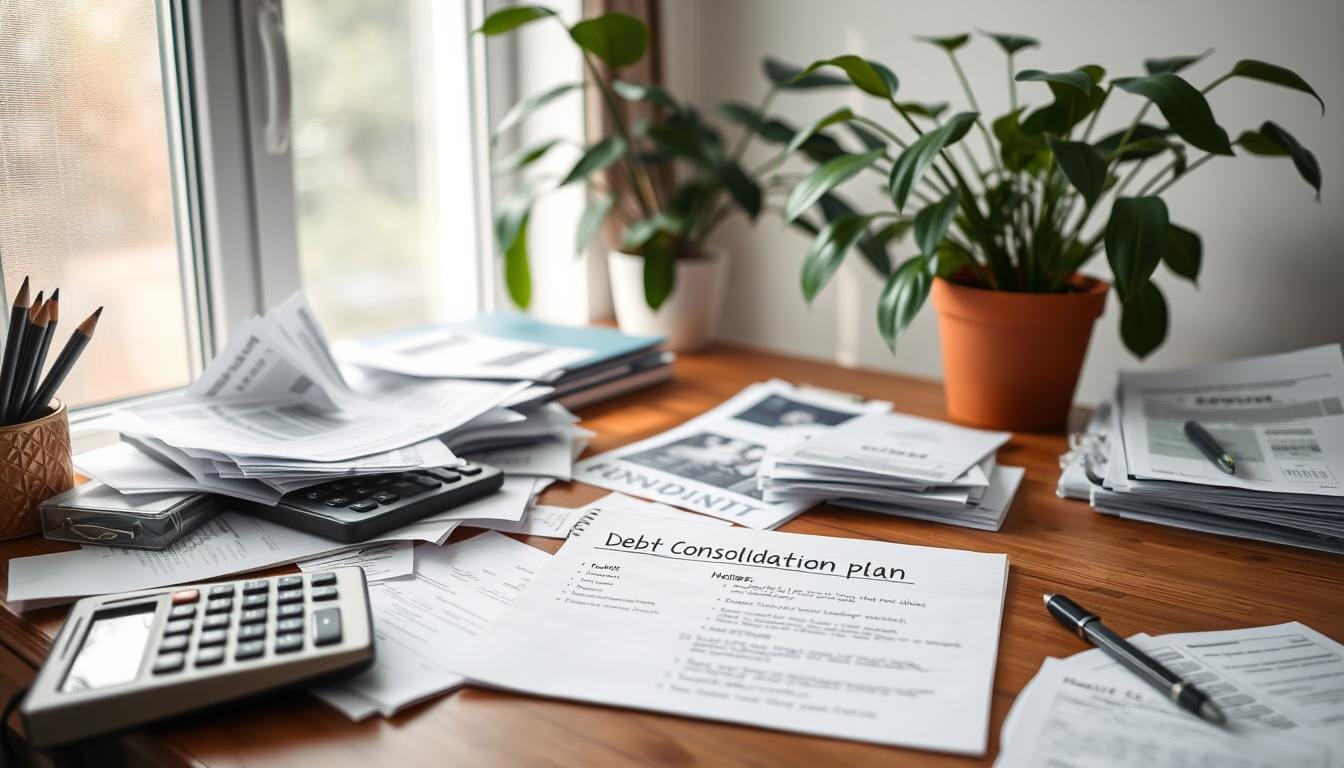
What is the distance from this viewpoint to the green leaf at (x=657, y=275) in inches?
51.9

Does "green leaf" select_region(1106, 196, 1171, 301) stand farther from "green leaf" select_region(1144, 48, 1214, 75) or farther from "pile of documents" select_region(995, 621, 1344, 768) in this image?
"pile of documents" select_region(995, 621, 1344, 768)

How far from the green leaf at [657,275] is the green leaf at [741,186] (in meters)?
0.12

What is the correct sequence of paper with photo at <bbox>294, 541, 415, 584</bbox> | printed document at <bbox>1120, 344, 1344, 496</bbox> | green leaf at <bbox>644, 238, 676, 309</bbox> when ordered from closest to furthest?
1. paper with photo at <bbox>294, 541, 415, 584</bbox>
2. printed document at <bbox>1120, 344, 1344, 496</bbox>
3. green leaf at <bbox>644, 238, 676, 309</bbox>

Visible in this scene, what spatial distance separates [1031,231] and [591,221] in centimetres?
56

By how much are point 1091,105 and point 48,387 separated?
927 mm

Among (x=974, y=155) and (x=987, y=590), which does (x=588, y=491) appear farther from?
(x=974, y=155)

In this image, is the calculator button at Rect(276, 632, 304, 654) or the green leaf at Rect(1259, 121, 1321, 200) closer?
the calculator button at Rect(276, 632, 304, 654)

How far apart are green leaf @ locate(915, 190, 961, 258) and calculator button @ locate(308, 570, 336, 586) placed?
1.93 feet

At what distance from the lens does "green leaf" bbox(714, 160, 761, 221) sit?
1.29m

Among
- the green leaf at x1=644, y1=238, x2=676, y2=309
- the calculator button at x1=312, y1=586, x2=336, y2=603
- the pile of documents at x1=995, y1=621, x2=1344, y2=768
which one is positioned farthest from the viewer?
the green leaf at x1=644, y1=238, x2=676, y2=309

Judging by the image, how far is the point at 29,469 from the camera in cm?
81

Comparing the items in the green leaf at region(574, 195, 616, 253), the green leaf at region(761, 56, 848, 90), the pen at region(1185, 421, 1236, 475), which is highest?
the green leaf at region(761, 56, 848, 90)

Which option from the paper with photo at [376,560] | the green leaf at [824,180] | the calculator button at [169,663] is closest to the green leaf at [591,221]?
the green leaf at [824,180]

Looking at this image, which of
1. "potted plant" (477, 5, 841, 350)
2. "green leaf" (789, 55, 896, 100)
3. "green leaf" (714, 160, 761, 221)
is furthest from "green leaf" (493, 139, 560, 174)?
"green leaf" (789, 55, 896, 100)
